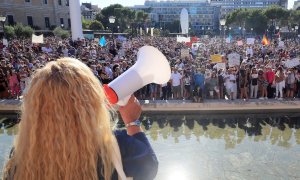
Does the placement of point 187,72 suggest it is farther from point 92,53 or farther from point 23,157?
point 23,157

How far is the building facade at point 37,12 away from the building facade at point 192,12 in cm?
9467

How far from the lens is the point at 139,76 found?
2.22 metres

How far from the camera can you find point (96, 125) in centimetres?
158

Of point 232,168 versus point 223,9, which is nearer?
point 232,168

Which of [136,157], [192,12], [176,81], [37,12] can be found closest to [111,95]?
[136,157]

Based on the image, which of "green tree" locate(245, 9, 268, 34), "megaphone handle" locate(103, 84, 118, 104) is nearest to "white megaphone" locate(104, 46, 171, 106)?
"megaphone handle" locate(103, 84, 118, 104)

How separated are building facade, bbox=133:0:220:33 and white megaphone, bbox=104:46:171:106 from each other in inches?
6174

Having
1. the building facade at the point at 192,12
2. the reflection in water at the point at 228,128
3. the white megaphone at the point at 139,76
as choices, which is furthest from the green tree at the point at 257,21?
the white megaphone at the point at 139,76

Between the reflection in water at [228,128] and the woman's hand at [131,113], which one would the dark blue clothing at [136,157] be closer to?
the woman's hand at [131,113]

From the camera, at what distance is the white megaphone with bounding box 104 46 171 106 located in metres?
2.01

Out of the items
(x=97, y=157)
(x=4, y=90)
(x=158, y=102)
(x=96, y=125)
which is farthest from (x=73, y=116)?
(x=4, y=90)

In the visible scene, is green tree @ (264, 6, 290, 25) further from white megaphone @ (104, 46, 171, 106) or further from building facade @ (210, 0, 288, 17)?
white megaphone @ (104, 46, 171, 106)

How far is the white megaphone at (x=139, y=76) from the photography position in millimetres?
2006

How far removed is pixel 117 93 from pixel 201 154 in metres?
7.65
